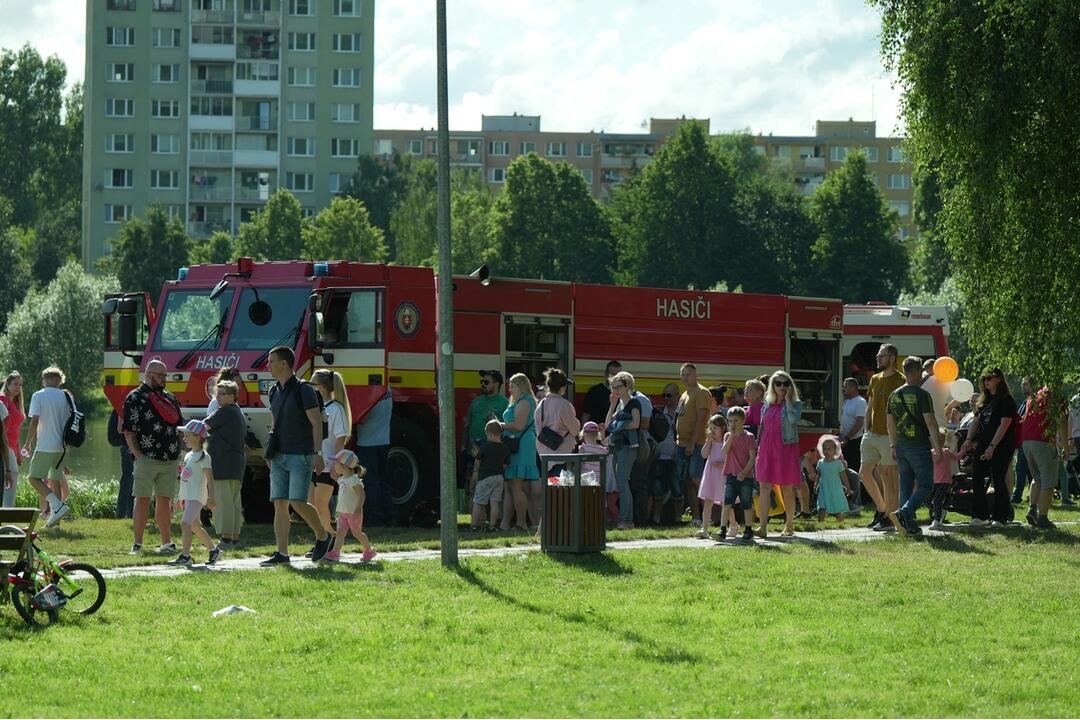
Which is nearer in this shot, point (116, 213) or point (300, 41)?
point (300, 41)

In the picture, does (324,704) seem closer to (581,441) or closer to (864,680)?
(864,680)

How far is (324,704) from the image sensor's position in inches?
363

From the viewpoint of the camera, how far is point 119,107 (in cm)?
11425

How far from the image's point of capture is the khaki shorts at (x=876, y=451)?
19.2 metres

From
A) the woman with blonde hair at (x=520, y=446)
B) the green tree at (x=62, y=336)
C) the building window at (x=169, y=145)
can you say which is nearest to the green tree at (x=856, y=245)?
the green tree at (x=62, y=336)

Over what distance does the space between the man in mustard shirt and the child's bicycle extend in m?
9.44

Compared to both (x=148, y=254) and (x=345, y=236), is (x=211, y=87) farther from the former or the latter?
(x=345, y=236)

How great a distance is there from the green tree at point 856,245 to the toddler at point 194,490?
71.9m

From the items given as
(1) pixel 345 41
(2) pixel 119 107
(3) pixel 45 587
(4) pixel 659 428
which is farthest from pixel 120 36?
(3) pixel 45 587

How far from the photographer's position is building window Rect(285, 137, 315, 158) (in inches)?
4582

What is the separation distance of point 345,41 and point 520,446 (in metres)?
99.0

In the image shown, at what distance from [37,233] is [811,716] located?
126m

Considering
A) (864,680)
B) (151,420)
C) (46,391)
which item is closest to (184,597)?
(151,420)

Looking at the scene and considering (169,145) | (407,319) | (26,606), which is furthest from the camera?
(169,145)
